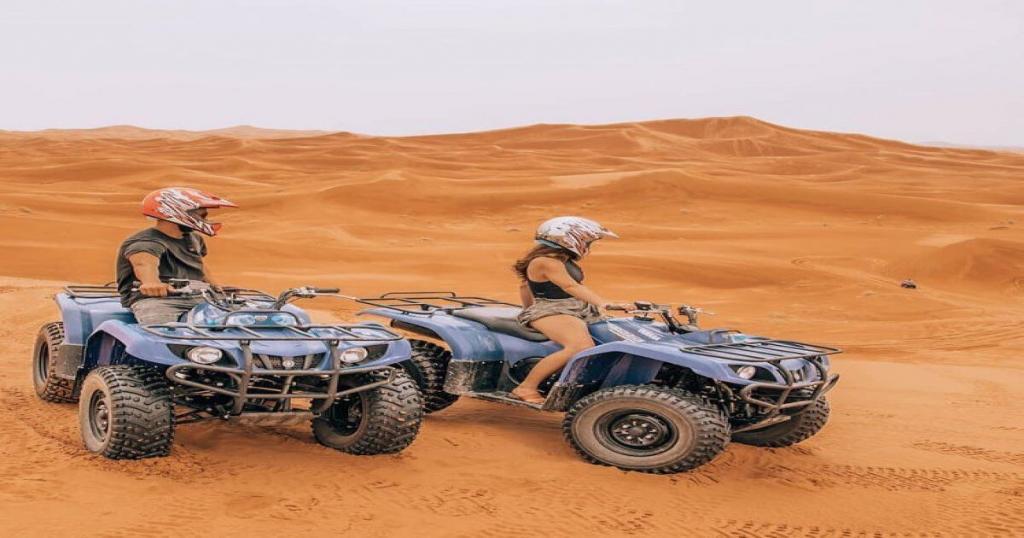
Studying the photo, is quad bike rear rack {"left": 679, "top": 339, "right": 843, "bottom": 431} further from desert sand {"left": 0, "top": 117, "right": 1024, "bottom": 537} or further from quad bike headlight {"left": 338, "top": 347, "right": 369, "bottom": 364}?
quad bike headlight {"left": 338, "top": 347, "right": 369, "bottom": 364}

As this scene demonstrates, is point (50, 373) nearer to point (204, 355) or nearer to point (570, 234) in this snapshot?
point (204, 355)

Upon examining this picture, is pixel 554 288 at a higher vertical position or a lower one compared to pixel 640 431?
higher

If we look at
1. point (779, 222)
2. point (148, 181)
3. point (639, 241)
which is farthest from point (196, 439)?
point (148, 181)

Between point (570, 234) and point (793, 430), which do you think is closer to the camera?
point (793, 430)

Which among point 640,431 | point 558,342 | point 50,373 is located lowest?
point 50,373

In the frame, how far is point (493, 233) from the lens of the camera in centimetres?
2609

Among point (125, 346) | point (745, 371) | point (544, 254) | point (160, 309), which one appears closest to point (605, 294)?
point (544, 254)

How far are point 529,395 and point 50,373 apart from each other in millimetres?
3543

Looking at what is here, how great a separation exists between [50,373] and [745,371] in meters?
4.94

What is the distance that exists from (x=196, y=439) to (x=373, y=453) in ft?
3.83

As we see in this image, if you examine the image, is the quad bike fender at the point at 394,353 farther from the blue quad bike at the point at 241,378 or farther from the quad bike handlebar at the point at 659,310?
the quad bike handlebar at the point at 659,310

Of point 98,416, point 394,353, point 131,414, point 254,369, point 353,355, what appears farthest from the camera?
point 394,353

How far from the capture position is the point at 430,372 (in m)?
7.61

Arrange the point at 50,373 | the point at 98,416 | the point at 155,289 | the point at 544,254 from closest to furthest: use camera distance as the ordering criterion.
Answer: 1. the point at 98,416
2. the point at 155,289
3. the point at 544,254
4. the point at 50,373
